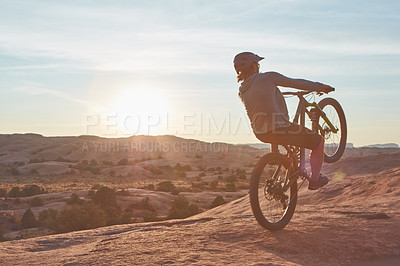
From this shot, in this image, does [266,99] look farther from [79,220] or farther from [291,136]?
[79,220]

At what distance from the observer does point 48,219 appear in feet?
69.4

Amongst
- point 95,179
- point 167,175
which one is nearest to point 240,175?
point 167,175

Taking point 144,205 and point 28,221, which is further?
point 144,205

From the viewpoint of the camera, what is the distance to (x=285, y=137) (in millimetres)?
5977

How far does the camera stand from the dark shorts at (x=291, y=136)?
5.94 metres

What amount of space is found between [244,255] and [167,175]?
5183 cm

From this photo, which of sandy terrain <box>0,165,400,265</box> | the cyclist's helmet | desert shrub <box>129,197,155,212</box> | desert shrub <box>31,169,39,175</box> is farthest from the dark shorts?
desert shrub <box>31,169,39,175</box>

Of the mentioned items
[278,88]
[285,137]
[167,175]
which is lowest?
[167,175]

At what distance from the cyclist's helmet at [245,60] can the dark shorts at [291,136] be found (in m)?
0.95

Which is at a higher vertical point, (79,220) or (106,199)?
(106,199)

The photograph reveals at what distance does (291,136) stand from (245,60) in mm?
1202

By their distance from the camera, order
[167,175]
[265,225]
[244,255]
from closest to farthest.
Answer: [244,255]
[265,225]
[167,175]

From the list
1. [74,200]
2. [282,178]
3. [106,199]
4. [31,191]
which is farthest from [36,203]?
[282,178]

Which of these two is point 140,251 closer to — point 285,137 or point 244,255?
point 244,255
